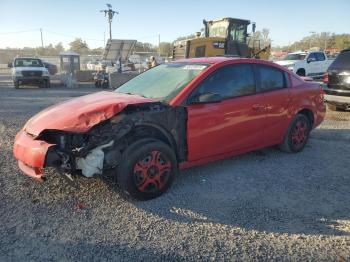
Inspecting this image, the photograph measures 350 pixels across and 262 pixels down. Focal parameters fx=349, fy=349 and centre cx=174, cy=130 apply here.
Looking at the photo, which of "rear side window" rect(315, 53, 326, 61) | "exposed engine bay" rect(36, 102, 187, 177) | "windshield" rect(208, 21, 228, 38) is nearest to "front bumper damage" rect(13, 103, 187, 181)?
"exposed engine bay" rect(36, 102, 187, 177)

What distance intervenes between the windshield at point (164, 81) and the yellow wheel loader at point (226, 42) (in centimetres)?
1115

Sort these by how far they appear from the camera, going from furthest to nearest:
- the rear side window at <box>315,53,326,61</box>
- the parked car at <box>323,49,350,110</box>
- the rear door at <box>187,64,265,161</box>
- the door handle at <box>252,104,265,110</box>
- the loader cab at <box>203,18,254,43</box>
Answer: the rear side window at <box>315,53,326,61</box>
the loader cab at <box>203,18,254,43</box>
the parked car at <box>323,49,350,110</box>
the door handle at <box>252,104,265,110</box>
the rear door at <box>187,64,265,161</box>

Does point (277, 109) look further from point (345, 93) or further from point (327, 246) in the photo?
point (345, 93)

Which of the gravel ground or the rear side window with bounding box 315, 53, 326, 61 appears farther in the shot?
the rear side window with bounding box 315, 53, 326, 61

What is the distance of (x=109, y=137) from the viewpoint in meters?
3.96

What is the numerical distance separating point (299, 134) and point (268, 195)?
2.13 m

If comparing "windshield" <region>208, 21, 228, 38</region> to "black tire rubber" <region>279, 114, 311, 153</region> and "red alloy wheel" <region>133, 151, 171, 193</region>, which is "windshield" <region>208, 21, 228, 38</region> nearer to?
"black tire rubber" <region>279, 114, 311, 153</region>

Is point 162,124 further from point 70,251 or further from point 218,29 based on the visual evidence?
point 218,29

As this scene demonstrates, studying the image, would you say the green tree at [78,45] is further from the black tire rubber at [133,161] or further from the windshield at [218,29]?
the black tire rubber at [133,161]

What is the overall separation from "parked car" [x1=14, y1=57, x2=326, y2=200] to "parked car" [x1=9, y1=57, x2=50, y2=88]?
16.4m

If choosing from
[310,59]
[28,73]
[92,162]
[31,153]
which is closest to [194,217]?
[92,162]

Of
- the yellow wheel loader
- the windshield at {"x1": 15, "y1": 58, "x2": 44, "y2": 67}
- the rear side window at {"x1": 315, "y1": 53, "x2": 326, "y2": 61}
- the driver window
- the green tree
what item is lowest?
the driver window

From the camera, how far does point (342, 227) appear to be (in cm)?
362

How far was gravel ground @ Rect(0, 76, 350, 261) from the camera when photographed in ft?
10.4
